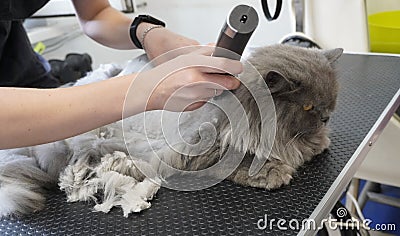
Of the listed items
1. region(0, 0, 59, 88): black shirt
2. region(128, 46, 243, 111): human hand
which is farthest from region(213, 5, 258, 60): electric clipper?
region(0, 0, 59, 88): black shirt

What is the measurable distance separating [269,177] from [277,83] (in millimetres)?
143

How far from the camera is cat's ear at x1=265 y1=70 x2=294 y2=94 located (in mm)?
630

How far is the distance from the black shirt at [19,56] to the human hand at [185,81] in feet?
1.93

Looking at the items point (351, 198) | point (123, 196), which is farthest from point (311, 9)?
point (123, 196)

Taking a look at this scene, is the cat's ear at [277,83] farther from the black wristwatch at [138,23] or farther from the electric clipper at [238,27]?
the black wristwatch at [138,23]

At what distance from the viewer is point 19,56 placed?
113cm

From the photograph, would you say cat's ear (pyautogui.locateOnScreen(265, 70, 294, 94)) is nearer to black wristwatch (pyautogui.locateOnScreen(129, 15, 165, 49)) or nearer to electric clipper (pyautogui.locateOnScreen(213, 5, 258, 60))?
electric clipper (pyautogui.locateOnScreen(213, 5, 258, 60))

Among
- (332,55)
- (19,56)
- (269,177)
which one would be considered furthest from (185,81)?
(19,56)

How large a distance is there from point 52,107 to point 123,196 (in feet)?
0.54

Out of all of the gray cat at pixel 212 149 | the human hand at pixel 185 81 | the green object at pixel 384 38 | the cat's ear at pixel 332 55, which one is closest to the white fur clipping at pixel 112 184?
the gray cat at pixel 212 149

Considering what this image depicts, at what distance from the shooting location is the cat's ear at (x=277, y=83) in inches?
24.8

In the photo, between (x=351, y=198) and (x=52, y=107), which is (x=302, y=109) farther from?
(x=351, y=198)

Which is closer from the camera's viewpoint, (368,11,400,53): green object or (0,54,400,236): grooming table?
(0,54,400,236): grooming table

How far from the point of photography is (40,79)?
3.90ft
